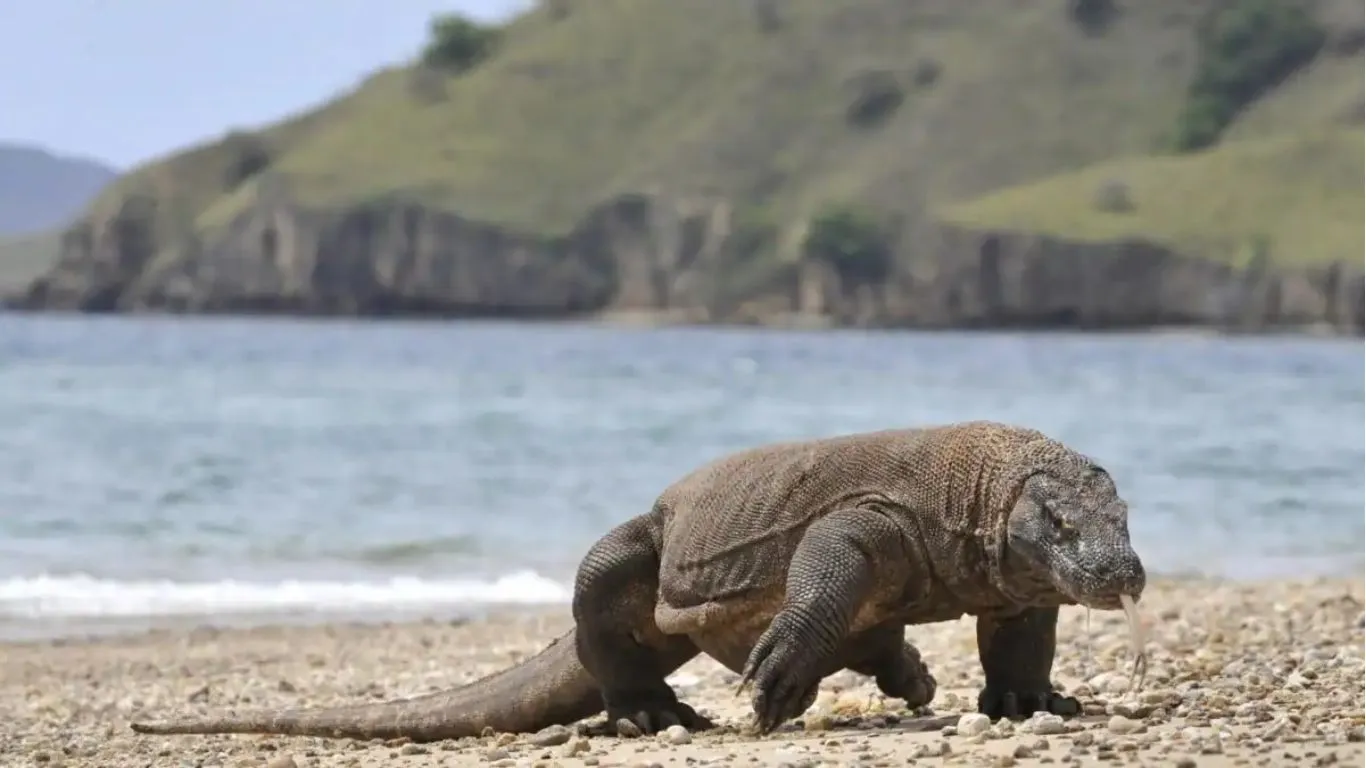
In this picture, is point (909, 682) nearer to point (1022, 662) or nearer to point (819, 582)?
point (1022, 662)

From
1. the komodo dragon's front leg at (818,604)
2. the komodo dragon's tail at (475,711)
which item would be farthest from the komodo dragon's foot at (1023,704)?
the komodo dragon's tail at (475,711)

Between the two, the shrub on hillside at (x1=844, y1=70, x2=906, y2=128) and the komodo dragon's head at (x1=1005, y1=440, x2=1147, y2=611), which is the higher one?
the shrub on hillside at (x1=844, y1=70, x2=906, y2=128)

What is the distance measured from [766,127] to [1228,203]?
48.3 m

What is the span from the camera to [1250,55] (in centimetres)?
18475

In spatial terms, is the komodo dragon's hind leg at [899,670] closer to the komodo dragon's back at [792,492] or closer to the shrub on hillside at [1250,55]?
the komodo dragon's back at [792,492]

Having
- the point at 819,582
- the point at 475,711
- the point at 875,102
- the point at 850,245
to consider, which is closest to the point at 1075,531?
the point at 819,582

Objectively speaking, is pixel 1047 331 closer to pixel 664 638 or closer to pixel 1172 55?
pixel 1172 55

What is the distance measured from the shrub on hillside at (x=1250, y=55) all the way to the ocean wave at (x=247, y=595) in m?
167

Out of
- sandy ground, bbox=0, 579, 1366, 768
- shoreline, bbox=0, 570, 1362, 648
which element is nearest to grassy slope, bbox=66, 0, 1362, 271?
shoreline, bbox=0, 570, 1362, 648

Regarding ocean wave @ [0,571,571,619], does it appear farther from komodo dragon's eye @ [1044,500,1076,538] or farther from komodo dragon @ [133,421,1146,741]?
komodo dragon's eye @ [1044,500,1076,538]

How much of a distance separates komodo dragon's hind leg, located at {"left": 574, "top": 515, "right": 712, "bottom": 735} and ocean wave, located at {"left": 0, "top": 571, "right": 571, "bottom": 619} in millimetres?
9422

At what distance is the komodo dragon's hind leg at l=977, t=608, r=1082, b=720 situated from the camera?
9203 mm

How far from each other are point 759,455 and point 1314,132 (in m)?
160

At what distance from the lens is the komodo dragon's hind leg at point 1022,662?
920 centimetres
